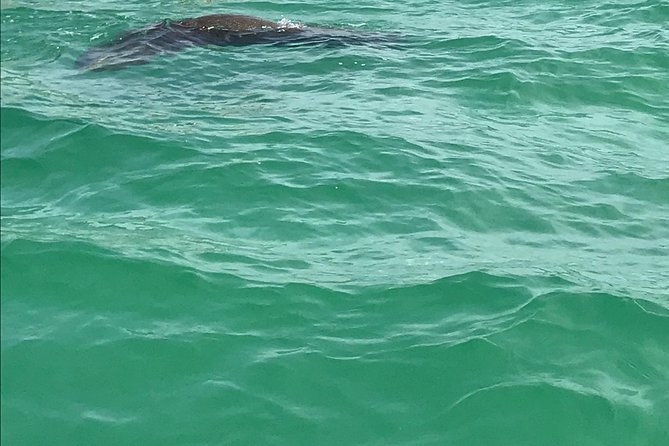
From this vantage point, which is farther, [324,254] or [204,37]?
Result: [204,37]

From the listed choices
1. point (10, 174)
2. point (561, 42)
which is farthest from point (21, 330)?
point (561, 42)

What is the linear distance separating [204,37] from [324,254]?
6.75m

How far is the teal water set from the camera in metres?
5.73

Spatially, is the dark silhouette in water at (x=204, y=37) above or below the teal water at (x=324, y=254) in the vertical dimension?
above

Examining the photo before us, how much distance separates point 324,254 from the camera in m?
7.80

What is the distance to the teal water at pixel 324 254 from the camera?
18.8 feet

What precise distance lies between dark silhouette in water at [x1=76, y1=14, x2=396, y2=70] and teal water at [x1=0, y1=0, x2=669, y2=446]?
1.50ft

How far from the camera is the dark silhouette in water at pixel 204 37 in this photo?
1229cm

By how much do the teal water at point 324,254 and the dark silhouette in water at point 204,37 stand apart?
46cm

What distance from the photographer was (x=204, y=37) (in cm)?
1366

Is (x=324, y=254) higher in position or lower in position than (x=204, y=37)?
lower

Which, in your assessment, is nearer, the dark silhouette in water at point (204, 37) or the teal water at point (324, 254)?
the teal water at point (324, 254)

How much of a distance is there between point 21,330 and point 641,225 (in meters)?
6.41

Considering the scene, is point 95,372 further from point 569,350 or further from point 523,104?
point 523,104
